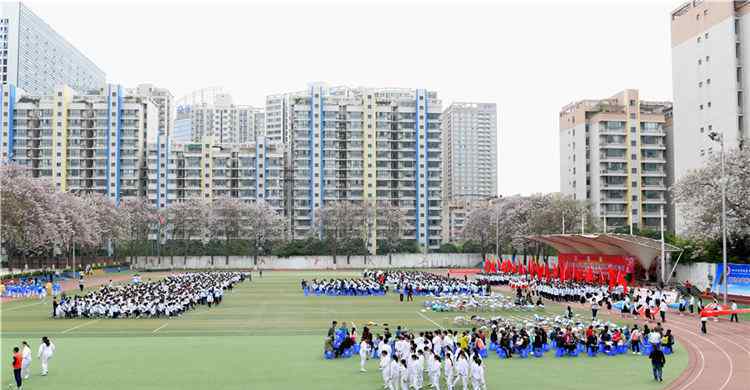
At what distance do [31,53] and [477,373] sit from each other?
176047mm

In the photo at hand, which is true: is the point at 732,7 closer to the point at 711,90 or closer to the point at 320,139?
the point at 711,90

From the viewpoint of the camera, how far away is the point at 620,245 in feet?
171

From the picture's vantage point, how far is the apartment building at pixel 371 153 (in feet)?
411

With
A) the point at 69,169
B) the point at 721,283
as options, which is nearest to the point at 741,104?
the point at 721,283

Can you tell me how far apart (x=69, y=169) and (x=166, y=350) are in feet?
362

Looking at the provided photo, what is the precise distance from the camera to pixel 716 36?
7238cm

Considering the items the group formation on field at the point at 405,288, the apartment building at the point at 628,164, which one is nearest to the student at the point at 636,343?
the group formation on field at the point at 405,288

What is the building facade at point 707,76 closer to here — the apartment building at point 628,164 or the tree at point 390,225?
the apartment building at point 628,164

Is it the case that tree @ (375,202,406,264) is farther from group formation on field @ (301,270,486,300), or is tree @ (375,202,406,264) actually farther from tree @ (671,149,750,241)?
tree @ (671,149,750,241)

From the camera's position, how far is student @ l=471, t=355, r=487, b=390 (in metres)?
17.0

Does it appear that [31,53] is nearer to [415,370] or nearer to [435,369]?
[415,370]

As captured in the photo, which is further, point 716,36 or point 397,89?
point 397,89

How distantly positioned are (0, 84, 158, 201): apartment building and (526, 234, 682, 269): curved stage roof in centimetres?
9008

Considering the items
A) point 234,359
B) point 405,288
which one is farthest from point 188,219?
point 234,359
